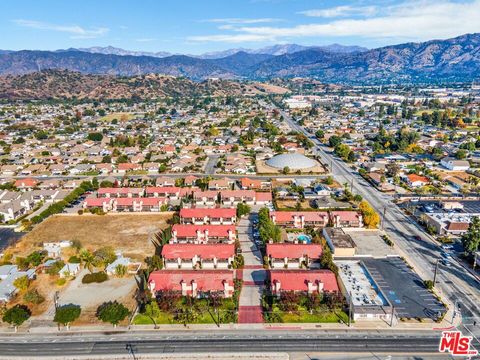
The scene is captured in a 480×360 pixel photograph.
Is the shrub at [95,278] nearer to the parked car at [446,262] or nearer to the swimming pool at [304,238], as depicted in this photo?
the swimming pool at [304,238]

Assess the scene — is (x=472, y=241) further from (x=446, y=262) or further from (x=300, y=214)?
(x=300, y=214)

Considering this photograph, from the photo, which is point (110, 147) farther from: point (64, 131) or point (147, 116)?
point (147, 116)

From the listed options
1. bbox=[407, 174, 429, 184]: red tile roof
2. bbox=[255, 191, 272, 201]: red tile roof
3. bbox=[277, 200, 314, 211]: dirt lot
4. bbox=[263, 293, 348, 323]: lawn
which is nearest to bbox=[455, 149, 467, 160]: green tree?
bbox=[407, 174, 429, 184]: red tile roof

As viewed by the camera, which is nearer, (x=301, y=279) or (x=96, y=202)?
(x=301, y=279)

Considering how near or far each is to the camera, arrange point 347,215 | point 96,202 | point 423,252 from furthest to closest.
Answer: point 96,202
point 347,215
point 423,252

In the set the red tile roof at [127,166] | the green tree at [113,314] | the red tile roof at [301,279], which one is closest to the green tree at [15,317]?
the green tree at [113,314]

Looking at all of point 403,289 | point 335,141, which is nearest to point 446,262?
point 403,289
